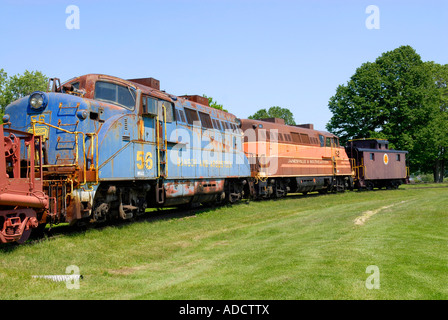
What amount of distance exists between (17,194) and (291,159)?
20.3 metres

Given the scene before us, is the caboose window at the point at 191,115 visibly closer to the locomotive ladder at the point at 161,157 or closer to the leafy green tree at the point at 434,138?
the locomotive ladder at the point at 161,157

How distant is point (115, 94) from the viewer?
556 inches

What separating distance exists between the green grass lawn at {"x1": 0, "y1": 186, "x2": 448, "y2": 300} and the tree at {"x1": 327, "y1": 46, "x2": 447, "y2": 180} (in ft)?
120

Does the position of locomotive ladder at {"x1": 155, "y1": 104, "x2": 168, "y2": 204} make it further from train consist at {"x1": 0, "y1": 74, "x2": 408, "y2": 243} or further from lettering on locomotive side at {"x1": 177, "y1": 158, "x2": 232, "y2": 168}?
lettering on locomotive side at {"x1": 177, "y1": 158, "x2": 232, "y2": 168}

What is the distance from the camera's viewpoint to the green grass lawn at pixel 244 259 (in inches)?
266

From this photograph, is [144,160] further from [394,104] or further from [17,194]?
[394,104]

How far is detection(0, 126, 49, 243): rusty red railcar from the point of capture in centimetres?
938

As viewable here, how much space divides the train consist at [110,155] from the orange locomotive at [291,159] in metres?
1.37

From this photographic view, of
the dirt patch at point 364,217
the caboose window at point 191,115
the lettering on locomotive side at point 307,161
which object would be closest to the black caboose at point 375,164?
the lettering on locomotive side at point 307,161

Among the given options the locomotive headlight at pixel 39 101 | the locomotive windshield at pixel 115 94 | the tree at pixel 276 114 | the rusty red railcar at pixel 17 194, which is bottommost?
the rusty red railcar at pixel 17 194

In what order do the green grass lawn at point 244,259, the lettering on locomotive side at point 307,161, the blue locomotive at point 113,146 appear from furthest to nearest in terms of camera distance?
the lettering on locomotive side at point 307,161
the blue locomotive at point 113,146
the green grass lawn at point 244,259

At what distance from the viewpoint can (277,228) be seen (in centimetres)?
1405

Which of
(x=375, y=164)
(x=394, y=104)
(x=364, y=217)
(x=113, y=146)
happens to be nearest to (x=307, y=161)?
(x=375, y=164)
